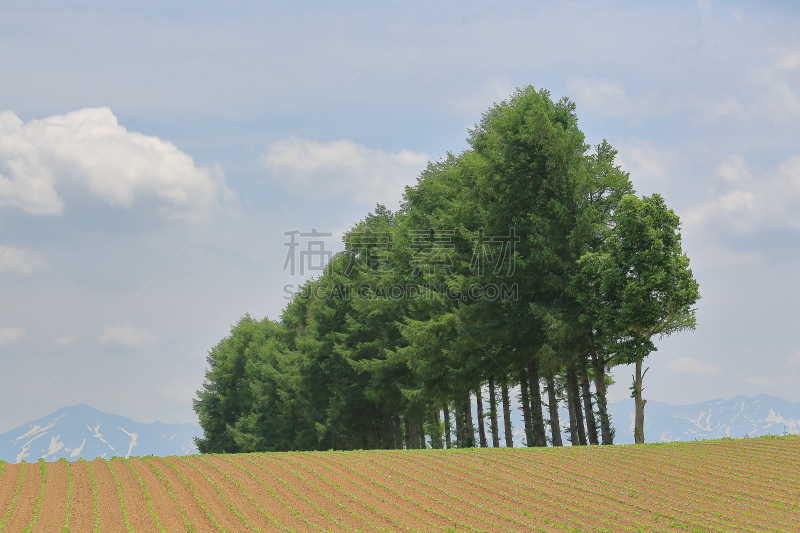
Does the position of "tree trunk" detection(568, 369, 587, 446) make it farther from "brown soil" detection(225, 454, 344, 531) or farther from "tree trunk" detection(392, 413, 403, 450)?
"tree trunk" detection(392, 413, 403, 450)

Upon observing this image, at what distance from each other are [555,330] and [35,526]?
1768 centimetres

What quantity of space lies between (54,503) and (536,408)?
1907 centimetres

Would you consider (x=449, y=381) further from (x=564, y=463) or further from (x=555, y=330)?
(x=564, y=463)

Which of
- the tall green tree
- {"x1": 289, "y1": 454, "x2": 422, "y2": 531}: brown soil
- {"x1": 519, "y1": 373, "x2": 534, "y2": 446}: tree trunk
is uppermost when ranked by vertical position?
the tall green tree

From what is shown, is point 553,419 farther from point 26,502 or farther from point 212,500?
point 26,502

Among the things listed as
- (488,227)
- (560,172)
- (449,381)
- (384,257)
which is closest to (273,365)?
(384,257)

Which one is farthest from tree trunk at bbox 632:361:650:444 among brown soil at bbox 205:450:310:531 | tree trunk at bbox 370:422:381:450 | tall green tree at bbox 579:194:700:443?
tree trunk at bbox 370:422:381:450

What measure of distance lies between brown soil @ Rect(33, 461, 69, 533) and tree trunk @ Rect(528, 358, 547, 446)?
18.6m

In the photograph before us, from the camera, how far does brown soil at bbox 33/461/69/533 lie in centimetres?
1503

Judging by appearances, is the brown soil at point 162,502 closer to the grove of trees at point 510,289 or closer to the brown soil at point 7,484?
A: the brown soil at point 7,484

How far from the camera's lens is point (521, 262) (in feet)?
83.5

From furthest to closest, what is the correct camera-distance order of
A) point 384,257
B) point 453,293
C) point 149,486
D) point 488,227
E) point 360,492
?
point 384,257 → point 453,293 → point 488,227 → point 149,486 → point 360,492

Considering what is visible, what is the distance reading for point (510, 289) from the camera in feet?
88.1

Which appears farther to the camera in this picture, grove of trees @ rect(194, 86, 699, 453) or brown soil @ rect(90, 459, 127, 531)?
grove of trees @ rect(194, 86, 699, 453)
